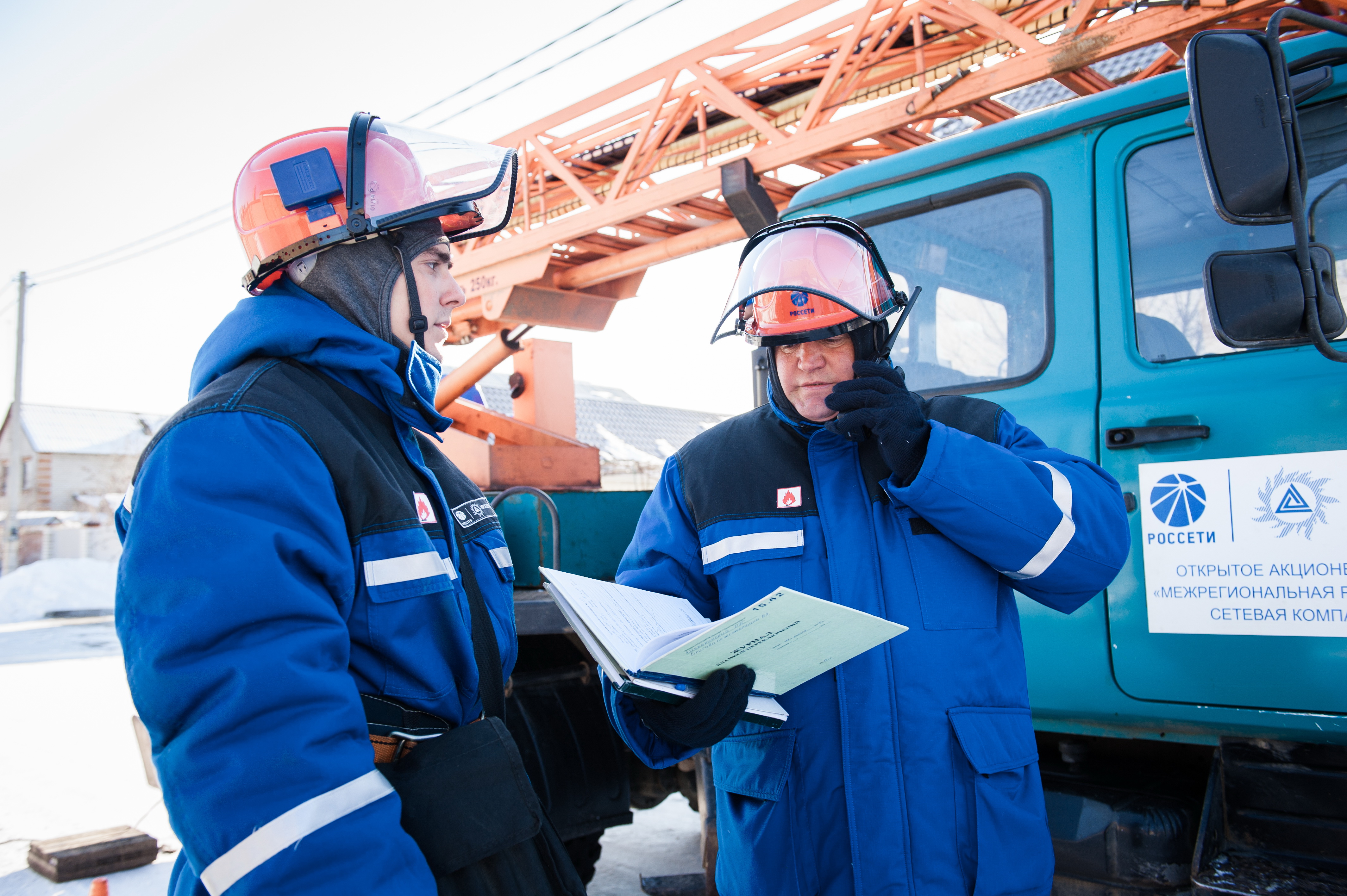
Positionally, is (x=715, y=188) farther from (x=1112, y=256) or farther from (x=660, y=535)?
(x=660, y=535)

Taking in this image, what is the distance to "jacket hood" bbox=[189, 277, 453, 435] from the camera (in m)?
1.24

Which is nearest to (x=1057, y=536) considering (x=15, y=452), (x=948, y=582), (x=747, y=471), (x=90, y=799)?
(x=948, y=582)

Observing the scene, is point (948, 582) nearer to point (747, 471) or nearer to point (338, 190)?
point (747, 471)

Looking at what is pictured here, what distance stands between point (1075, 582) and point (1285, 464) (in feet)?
2.13

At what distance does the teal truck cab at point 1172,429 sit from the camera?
72.0 inches

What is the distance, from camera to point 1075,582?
163 cm

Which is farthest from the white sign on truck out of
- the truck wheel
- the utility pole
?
the utility pole

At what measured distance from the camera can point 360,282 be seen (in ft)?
4.62

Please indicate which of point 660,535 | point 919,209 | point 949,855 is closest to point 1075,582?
point 949,855

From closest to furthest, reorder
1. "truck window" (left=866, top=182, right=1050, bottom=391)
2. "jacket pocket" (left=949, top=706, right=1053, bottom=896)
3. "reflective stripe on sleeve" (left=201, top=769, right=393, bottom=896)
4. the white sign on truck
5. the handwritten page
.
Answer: "reflective stripe on sleeve" (left=201, top=769, right=393, bottom=896) < the handwritten page < "jacket pocket" (left=949, top=706, right=1053, bottom=896) < the white sign on truck < "truck window" (left=866, top=182, right=1050, bottom=391)

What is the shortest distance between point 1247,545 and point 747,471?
1080 mm

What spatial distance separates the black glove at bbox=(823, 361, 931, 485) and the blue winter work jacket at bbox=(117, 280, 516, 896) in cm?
75

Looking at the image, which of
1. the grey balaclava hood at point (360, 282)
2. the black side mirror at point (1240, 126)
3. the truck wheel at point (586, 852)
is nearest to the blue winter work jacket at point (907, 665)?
the black side mirror at point (1240, 126)

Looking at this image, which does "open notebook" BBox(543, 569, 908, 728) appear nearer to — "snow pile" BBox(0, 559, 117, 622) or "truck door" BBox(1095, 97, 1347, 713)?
"truck door" BBox(1095, 97, 1347, 713)
